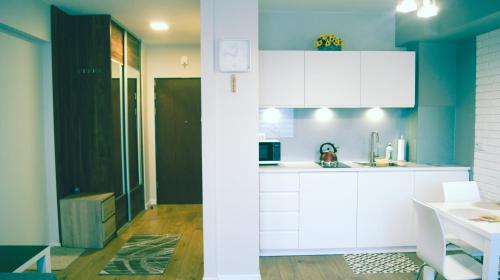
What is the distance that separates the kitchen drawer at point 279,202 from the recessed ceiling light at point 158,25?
7.97ft

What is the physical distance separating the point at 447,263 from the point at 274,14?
2.98m

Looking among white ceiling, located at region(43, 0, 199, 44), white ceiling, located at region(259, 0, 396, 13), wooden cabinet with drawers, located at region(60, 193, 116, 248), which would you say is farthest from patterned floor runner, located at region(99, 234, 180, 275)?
white ceiling, located at region(259, 0, 396, 13)

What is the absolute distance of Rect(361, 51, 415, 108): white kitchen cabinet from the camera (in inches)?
161

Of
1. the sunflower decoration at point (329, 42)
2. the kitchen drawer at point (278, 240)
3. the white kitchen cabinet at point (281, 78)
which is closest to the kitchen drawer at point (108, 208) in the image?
the kitchen drawer at point (278, 240)

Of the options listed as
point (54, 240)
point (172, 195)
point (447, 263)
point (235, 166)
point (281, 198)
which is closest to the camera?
point (447, 263)

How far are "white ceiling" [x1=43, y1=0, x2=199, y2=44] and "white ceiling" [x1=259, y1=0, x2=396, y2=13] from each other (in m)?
0.79

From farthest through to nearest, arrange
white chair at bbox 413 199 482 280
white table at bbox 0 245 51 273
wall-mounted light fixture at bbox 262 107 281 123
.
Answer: wall-mounted light fixture at bbox 262 107 281 123, white chair at bbox 413 199 482 280, white table at bbox 0 245 51 273

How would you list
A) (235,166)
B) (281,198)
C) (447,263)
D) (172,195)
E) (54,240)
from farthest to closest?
1. (172,195)
2. (54,240)
3. (281,198)
4. (235,166)
5. (447,263)

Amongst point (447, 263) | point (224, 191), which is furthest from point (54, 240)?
point (447, 263)

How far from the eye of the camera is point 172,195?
624cm

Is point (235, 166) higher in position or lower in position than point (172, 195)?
higher

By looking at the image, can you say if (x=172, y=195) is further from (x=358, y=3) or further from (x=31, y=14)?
(x=358, y=3)

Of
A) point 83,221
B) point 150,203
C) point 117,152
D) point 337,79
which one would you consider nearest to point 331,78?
point 337,79

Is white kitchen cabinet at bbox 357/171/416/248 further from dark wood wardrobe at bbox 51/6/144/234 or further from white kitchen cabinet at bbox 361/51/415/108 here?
dark wood wardrobe at bbox 51/6/144/234
